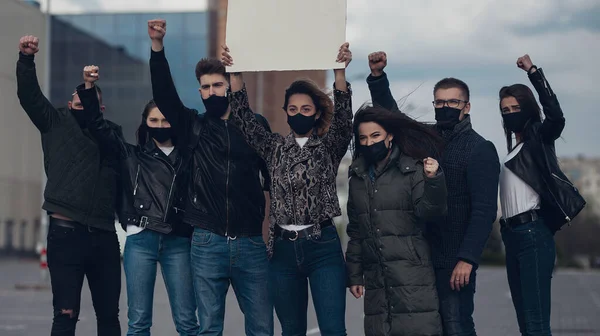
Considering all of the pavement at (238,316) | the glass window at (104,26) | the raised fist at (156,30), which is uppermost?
the glass window at (104,26)

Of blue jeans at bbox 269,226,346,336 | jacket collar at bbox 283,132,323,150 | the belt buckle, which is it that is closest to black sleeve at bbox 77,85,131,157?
the belt buckle

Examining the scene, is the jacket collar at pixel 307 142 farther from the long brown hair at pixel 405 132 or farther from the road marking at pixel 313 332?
the road marking at pixel 313 332

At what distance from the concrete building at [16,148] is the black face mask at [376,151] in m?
43.8

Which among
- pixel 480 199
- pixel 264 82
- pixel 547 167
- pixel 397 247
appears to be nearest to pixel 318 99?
pixel 397 247

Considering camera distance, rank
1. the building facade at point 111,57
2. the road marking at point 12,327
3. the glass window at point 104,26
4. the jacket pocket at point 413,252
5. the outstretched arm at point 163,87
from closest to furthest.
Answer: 1. the jacket pocket at point 413,252
2. the outstretched arm at point 163,87
3. the road marking at point 12,327
4. the building facade at point 111,57
5. the glass window at point 104,26

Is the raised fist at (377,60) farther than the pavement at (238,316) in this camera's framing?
No

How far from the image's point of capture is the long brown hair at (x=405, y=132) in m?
6.46

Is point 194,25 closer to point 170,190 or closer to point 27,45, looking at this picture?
point 27,45

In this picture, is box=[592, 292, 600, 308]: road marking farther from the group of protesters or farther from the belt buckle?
the belt buckle

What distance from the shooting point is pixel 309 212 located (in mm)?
6324

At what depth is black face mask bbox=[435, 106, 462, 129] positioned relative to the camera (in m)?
6.75

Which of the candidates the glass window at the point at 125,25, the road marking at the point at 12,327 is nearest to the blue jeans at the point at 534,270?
the road marking at the point at 12,327

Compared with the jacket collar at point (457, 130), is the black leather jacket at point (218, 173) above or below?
below

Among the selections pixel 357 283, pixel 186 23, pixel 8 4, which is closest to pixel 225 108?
pixel 357 283
